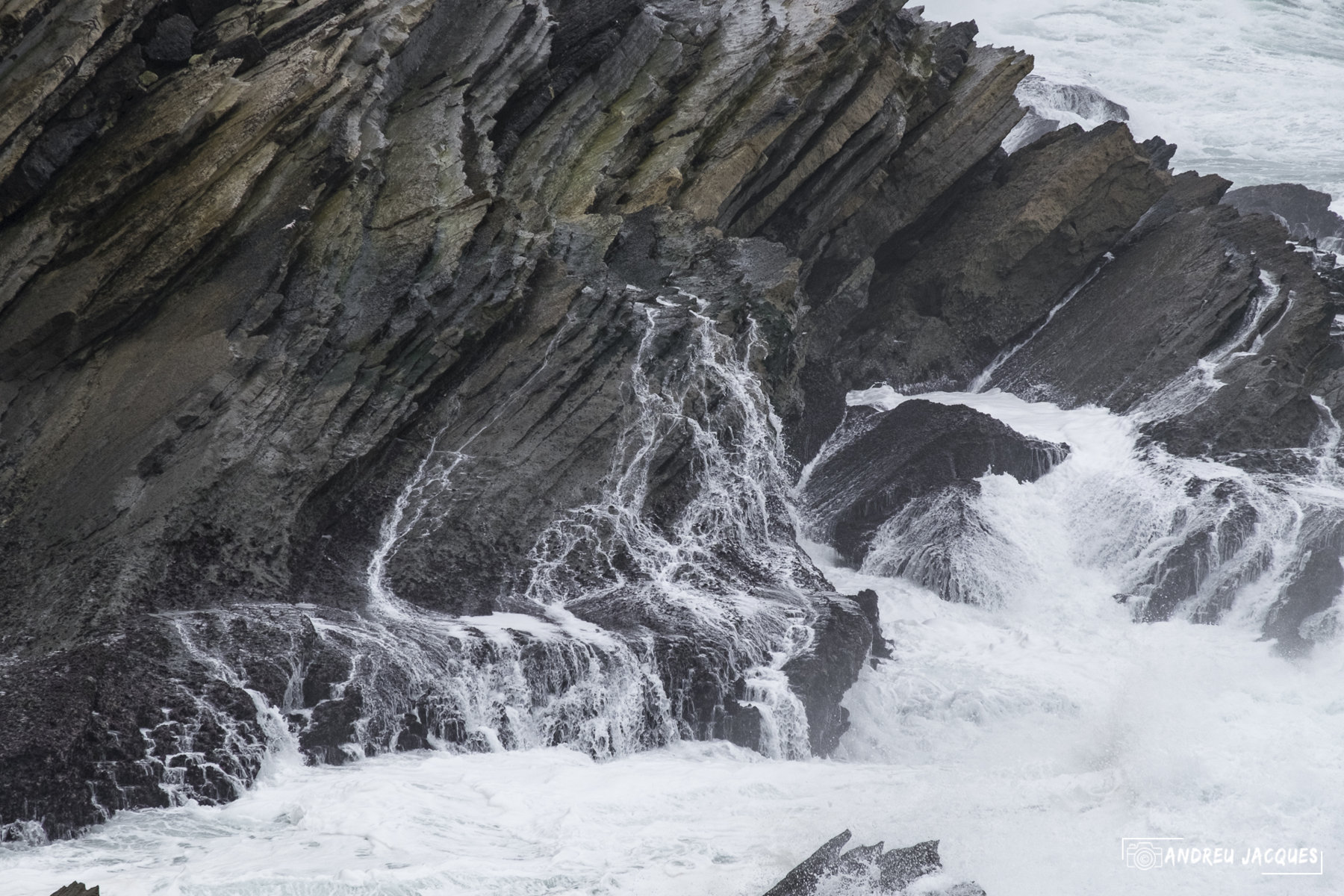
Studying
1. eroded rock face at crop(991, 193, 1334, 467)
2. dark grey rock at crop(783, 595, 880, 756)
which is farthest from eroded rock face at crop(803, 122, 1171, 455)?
dark grey rock at crop(783, 595, 880, 756)

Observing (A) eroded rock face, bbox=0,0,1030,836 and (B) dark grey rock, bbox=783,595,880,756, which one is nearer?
(A) eroded rock face, bbox=0,0,1030,836

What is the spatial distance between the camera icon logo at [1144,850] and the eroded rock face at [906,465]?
324 inches

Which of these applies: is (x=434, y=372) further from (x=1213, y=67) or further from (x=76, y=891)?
(x=1213, y=67)

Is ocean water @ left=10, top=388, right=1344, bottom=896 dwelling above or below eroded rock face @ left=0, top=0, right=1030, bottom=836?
below

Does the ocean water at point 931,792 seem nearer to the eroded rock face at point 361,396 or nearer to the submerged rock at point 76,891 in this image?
the submerged rock at point 76,891

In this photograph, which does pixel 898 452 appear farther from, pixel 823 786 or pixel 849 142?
pixel 823 786

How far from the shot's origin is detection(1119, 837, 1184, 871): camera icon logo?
44.5 ft

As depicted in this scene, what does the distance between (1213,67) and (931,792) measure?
41908mm

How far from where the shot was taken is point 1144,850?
45.1 ft

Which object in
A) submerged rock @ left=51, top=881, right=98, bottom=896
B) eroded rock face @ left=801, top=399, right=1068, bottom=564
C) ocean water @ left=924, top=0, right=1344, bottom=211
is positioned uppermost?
ocean water @ left=924, top=0, right=1344, bottom=211

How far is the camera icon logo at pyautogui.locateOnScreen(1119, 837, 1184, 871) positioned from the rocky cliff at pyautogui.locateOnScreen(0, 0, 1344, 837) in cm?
434

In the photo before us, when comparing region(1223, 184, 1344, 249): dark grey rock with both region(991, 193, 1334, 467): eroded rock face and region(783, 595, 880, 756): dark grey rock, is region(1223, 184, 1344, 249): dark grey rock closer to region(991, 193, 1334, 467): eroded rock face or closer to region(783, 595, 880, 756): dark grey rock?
region(991, 193, 1334, 467): eroded rock face

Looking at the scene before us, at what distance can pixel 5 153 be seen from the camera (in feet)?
54.4

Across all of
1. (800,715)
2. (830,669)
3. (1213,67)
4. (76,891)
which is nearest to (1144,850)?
(800,715)
